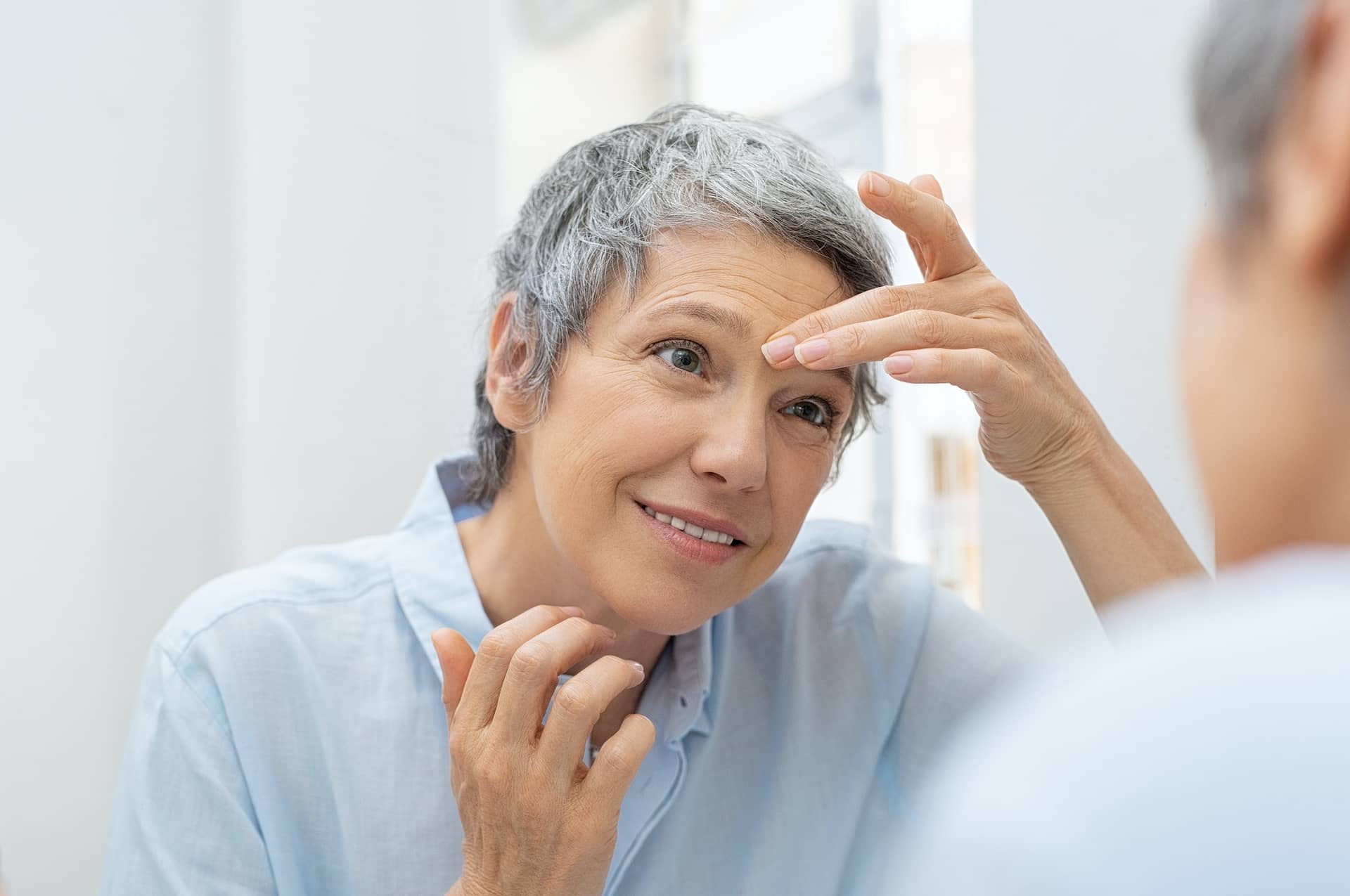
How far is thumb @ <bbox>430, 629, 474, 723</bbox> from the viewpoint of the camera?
1151 mm

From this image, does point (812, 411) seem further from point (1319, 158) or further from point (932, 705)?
point (1319, 158)

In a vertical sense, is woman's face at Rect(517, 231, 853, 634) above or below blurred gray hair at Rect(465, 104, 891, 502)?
below

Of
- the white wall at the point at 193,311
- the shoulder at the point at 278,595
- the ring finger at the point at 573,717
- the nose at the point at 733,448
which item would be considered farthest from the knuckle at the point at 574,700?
the white wall at the point at 193,311

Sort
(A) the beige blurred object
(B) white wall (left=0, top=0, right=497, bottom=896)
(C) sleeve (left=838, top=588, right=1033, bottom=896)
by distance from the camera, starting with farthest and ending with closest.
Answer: (A) the beige blurred object → (B) white wall (left=0, top=0, right=497, bottom=896) → (C) sleeve (left=838, top=588, right=1033, bottom=896)

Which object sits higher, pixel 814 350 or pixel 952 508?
pixel 814 350

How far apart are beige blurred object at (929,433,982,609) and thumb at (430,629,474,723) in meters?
1.41

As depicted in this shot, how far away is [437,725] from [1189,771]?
1008mm

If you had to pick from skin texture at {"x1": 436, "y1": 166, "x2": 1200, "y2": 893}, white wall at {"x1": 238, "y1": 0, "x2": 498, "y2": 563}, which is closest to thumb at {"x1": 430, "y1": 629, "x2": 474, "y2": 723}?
skin texture at {"x1": 436, "y1": 166, "x2": 1200, "y2": 893}

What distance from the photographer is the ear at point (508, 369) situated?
131 centimetres

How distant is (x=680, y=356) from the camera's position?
119 centimetres

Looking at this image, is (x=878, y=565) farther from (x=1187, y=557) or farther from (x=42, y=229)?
(x=42, y=229)

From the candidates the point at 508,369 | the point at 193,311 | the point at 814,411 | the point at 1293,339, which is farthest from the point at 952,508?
the point at 1293,339

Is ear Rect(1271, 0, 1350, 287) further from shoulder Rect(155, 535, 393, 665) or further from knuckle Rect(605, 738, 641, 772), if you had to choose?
shoulder Rect(155, 535, 393, 665)

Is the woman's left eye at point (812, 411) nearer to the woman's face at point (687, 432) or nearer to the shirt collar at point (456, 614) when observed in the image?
the woman's face at point (687, 432)
